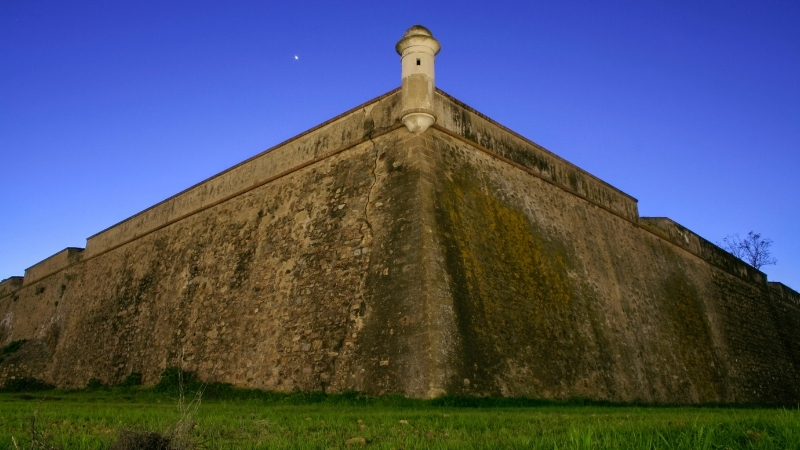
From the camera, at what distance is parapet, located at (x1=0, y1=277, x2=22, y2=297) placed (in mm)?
23984

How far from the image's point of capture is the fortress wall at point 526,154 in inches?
486

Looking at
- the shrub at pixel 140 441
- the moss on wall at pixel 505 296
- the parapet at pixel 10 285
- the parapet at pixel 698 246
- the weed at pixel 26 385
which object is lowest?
the shrub at pixel 140 441

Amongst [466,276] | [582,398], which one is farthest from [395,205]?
[582,398]

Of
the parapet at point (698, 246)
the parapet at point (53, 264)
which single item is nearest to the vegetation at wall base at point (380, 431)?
the parapet at point (698, 246)

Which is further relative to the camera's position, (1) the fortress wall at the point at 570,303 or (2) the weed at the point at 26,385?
(2) the weed at the point at 26,385

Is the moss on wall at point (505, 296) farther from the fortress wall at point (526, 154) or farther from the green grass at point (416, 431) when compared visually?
the green grass at point (416, 431)

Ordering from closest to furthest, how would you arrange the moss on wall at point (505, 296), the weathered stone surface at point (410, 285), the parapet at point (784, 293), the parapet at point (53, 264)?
the moss on wall at point (505, 296) < the weathered stone surface at point (410, 285) < the parapet at point (53, 264) < the parapet at point (784, 293)

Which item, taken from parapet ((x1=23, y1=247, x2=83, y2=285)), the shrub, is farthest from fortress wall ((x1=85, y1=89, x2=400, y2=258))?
the shrub

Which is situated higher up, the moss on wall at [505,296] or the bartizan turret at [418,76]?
the bartizan turret at [418,76]

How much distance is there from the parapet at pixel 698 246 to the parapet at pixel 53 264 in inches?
723

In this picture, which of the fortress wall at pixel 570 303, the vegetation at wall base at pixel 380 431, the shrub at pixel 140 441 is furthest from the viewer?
the fortress wall at pixel 570 303

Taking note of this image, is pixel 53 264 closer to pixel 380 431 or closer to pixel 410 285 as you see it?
pixel 410 285

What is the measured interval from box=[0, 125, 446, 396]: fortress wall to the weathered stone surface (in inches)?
1.7

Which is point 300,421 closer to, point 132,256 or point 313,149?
point 313,149
